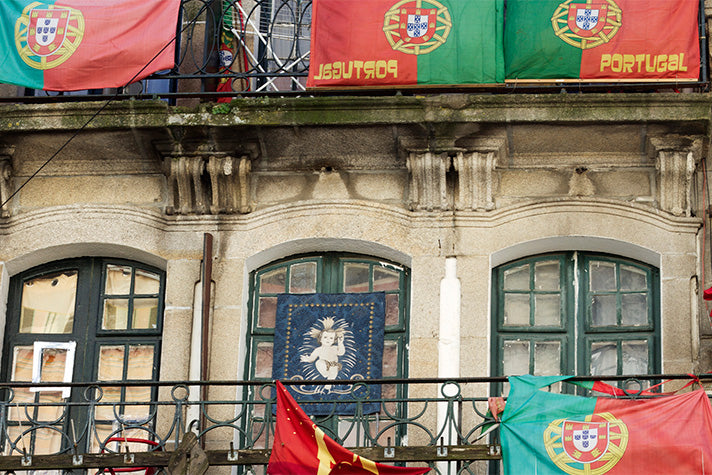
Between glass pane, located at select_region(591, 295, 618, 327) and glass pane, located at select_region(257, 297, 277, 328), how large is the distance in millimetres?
2743

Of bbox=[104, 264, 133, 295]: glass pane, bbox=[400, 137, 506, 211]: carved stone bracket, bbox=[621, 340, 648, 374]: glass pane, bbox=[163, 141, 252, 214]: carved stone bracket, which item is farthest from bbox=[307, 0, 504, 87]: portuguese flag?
bbox=[621, 340, 648, 374]: glass pane

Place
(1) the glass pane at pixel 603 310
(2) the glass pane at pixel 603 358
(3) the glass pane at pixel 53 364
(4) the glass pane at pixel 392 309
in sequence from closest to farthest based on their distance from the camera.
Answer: (2) the glass pane at pixel 603 358, (1) the glass pane at pixel 603 310, (4) the glass pane at pixel 392 309, (3) the glass pane at pixel 53 364

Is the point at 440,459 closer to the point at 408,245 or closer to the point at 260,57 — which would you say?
the point at 408,245

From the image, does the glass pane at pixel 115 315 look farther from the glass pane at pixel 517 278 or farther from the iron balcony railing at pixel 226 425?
the glass pane at pixel 517 278

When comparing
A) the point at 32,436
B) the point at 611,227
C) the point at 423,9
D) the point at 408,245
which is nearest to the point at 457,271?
the point at 408,245

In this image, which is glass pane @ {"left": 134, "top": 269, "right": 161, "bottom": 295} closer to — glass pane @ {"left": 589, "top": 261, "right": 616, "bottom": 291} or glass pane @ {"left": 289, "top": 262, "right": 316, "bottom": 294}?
glass pane @ {"left": 289, "top": 262, "right": 316, "bottom": 294}

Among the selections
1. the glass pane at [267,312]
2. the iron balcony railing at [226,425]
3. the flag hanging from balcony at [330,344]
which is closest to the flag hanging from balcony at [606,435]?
the iron balcony railing at [226,425]

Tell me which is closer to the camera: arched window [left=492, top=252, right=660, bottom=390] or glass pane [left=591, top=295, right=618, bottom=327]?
arched window [left=492, top=252, right=660, bottom=390]

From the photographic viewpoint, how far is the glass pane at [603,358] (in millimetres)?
13508

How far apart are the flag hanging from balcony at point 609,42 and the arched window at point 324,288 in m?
2.08

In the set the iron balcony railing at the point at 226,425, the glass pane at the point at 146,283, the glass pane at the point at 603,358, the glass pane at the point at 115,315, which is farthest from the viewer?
the glass pane at the point at 146,283

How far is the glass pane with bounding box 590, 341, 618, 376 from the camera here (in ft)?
44.3

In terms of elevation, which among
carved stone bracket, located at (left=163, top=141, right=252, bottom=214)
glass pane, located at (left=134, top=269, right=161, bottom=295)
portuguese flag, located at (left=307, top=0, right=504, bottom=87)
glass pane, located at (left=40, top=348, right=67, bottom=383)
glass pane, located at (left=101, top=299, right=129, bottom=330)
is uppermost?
portuguese flag, located at (left=307, top=0, right=504, bottom=87)

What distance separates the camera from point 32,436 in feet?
43.7
